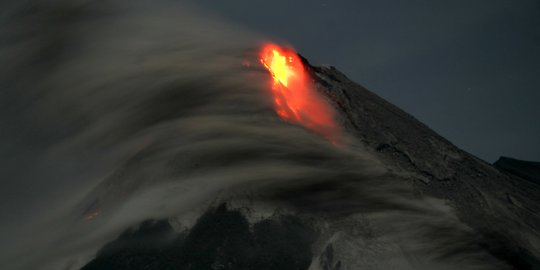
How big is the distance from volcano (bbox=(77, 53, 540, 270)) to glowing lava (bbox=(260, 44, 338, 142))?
33 centimetres

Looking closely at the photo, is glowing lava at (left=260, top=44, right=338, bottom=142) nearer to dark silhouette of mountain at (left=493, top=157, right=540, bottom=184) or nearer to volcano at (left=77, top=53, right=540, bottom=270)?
volcano at (left=77, top=53, right=540, bottom=270)

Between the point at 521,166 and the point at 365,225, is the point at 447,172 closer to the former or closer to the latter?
the point at 365,225

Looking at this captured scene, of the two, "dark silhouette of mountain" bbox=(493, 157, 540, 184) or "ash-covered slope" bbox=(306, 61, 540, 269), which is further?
"dark silhouette of mountain" bbox=(493, 157, 540, 184)

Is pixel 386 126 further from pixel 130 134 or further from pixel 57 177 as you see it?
pixel 57 177

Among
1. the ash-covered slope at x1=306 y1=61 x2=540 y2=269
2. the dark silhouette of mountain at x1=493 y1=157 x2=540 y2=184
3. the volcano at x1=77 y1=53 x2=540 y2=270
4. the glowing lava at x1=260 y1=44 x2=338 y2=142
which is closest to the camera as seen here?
the volcano at x1=77 y1=53 x2=540 y2=270

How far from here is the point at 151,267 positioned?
9375 mm

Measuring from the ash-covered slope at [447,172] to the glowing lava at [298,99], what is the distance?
1.28 ft

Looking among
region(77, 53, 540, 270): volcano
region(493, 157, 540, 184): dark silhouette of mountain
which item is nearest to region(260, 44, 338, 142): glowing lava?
region(77, 53, 540, 270): volcano

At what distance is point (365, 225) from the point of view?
354 inches

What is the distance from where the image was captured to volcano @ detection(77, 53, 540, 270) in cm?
838

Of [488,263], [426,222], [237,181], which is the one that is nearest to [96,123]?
[237,181]

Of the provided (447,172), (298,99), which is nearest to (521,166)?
(447,172)

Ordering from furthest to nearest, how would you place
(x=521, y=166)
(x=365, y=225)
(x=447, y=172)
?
(x=521, y=166) → (x=447, y=172) → (x=365, y=225)

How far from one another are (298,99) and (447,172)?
3582 millimetres
